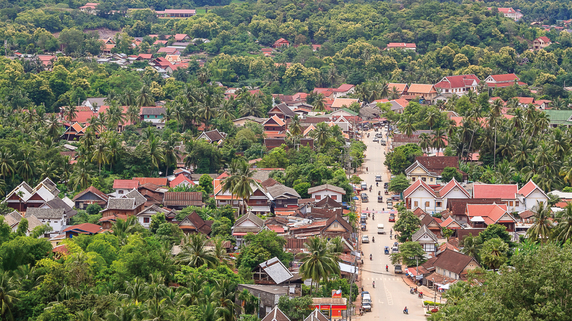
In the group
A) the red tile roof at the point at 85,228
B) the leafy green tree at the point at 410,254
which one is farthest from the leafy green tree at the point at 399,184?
the red tile roof at the point at 85,228

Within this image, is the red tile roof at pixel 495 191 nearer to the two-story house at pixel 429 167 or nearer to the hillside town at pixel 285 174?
the hillside town at pixel 285 174

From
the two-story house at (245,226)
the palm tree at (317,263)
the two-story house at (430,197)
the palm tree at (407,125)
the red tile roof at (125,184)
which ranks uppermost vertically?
the palm tree at (317,263)

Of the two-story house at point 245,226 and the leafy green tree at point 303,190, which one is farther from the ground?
the two-story house at point 245,226

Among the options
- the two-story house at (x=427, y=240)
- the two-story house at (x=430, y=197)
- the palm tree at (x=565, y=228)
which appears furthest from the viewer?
the two-story house at (x=430, y=197)

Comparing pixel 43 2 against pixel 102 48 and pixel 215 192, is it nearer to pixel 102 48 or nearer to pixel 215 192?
pixel 102 48

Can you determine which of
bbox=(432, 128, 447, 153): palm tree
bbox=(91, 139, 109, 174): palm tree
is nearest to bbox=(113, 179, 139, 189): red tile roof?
bbox=(91, 139, 109, 174): palm tree

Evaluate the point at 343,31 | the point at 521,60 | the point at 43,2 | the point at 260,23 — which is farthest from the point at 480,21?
the point at 43,2

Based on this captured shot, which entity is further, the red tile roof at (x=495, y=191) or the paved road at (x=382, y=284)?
the red tile roof at (x=495, y=191)
